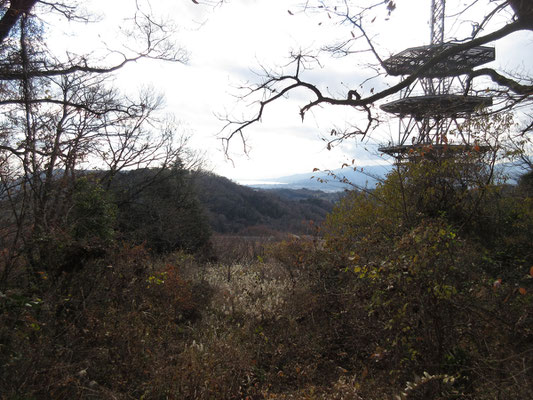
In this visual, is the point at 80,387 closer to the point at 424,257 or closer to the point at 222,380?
the point at 222,380

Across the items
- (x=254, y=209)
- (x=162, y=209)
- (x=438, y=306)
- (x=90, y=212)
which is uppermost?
(x=90, y=212)

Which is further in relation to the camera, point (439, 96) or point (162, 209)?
point (162, 209)

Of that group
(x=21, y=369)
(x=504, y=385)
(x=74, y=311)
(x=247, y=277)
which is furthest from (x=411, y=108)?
(x=21, y=369)

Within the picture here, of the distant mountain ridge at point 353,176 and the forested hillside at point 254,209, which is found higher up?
the distant mountain ridge at point 353,176

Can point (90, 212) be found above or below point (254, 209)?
above

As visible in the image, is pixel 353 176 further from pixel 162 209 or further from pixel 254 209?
pixel 254 209

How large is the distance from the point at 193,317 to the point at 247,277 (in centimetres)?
244

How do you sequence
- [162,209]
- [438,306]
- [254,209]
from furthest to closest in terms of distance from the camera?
1. [254,209]
2. [162,209]
3. [438,306]

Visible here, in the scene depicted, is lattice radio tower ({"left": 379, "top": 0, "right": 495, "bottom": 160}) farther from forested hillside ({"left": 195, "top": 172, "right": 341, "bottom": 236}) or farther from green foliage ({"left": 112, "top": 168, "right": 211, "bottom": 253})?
forested hillside ({"left": 195, "top": 172, "right": 341, "bottom": 236})

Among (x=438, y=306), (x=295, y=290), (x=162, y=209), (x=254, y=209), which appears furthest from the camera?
(x=254, y=209)

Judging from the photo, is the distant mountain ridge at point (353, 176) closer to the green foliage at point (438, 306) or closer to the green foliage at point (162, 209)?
the green foliage at point (438, 306)

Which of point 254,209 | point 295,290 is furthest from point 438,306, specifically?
point 254,209

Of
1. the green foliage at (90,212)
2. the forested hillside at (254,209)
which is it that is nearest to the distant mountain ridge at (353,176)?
the green foliage at (90,212)

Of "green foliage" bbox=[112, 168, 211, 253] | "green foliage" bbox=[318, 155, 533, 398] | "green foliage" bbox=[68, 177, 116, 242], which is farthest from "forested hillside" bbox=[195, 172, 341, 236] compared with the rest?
"green foliage" bbox=[318, 155, 533, 398]
